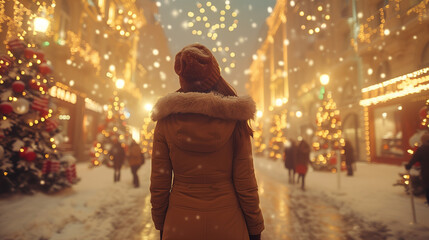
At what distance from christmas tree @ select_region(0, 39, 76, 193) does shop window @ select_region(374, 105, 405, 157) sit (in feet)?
55.1

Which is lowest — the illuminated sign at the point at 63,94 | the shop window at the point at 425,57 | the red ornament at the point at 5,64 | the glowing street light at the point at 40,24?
the red ornament at the point at 5,64

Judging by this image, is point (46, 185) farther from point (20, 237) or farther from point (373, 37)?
point (373, 37)

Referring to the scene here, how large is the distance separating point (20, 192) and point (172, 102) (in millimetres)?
7010

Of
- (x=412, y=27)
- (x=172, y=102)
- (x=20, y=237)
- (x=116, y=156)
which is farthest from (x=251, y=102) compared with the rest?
(x=412, y=27)

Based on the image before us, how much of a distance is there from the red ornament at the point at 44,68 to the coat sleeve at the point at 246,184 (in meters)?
7.41

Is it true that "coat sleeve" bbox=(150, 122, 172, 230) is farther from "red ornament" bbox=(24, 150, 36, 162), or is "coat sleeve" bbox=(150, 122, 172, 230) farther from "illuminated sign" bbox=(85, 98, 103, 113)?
"illuminated sign" bbox=(85, 98, 103, 113)

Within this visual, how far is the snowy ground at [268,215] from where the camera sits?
4.83 m

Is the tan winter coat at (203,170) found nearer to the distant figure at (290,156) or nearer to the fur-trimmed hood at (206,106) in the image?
the fur-trimmed hood at (206,106)

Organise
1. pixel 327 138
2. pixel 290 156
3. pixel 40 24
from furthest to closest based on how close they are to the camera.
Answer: pixel 327 138 → pixel 290 156 → pixel 40 24

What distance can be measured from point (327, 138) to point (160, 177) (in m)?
15.6

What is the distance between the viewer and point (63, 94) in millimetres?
15086

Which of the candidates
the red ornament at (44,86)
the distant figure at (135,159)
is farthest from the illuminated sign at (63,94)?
the red ornament at (44,86)

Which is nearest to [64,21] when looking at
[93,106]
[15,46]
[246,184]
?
[93,106]

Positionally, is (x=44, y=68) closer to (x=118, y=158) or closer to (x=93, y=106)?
(x=118, y=158)
